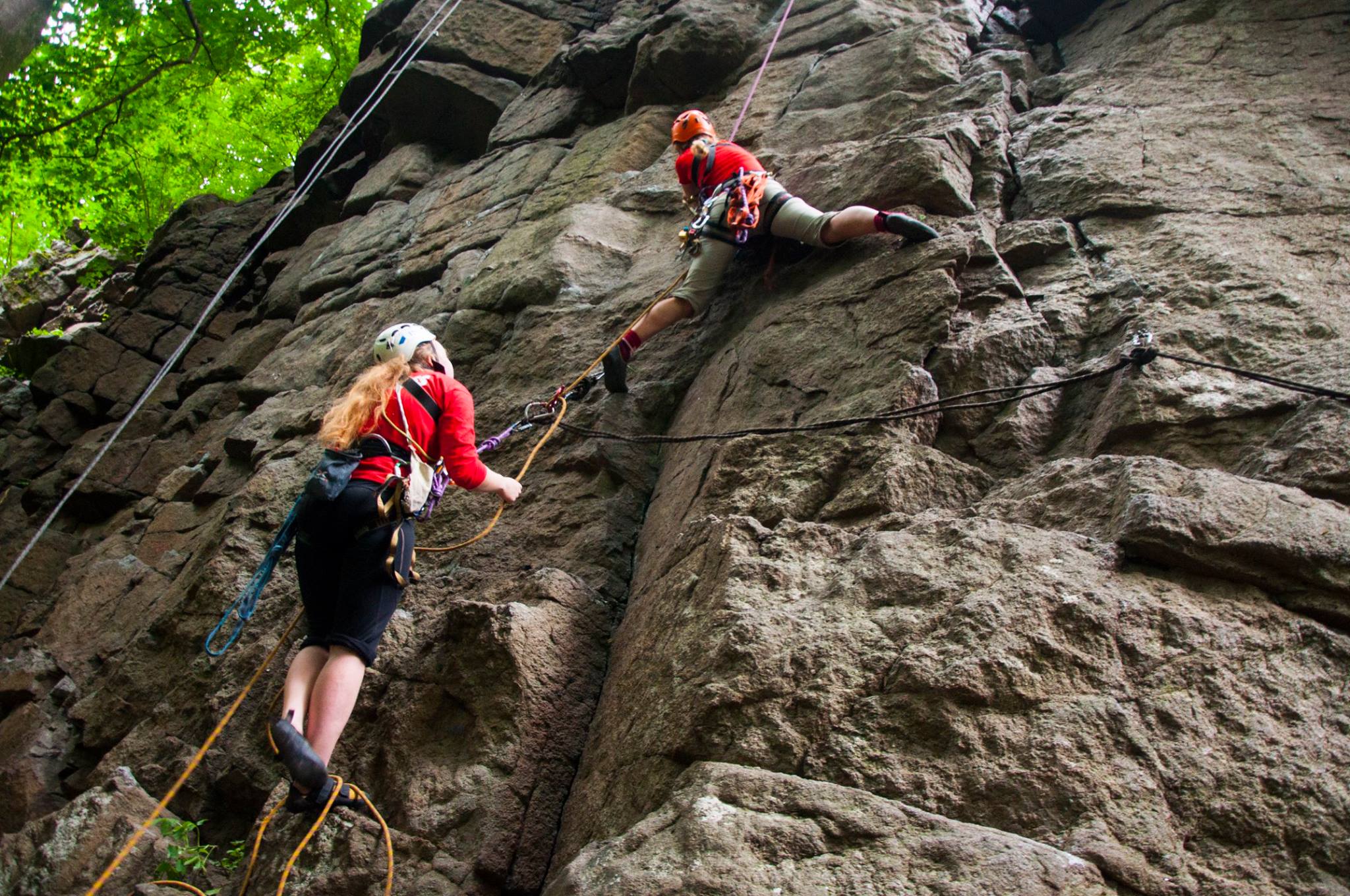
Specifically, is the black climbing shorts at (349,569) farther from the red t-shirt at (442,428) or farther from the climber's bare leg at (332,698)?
the red t-shirt at (442,428)

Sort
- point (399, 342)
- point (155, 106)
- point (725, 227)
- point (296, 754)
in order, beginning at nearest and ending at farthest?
point (296, 754)
point (399, 342)
point (725, 227)
point (155, 106)

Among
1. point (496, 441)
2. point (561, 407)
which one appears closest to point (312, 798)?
point (496, 441)

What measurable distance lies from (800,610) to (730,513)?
0.72 meters

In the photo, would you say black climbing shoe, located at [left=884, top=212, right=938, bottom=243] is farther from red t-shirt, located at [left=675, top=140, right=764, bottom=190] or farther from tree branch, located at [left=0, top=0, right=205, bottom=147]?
tree branch, located at [left=0, top=0, right=205, bottom=147]

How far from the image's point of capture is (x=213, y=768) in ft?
14.1

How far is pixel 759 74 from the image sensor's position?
6805 mm

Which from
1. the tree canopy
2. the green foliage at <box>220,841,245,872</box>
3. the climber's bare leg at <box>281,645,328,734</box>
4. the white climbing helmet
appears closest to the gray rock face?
the climber's bare leg at <box>281,645,328,734</box>

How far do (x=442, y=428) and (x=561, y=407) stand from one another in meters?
1.25

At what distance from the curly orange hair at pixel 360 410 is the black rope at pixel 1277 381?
298cm

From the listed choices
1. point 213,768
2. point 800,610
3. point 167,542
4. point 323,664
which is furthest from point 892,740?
point 167,542

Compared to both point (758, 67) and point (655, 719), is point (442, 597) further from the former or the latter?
point (758, 67)

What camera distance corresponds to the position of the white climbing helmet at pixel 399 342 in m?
4.26

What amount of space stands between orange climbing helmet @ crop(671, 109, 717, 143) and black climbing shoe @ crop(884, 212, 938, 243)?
67.4 inches

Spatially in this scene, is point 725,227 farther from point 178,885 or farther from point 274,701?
point 178,885
